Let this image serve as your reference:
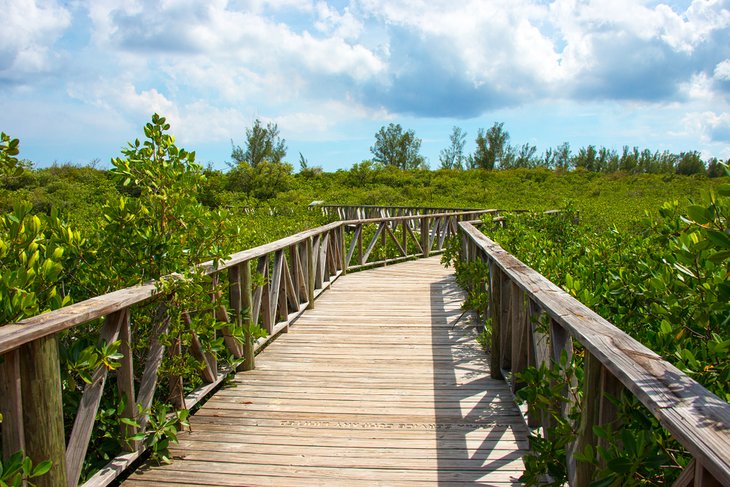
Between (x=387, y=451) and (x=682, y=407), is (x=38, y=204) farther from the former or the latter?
(x=682, y=407)

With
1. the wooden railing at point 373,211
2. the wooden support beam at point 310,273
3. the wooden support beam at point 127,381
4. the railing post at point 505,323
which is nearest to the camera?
the wooden support beam at point 127,381

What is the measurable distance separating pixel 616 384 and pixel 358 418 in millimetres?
1938

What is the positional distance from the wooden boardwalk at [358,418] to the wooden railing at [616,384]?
0.43 metres

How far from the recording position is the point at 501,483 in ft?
8.34

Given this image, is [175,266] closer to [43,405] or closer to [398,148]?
[43,405]

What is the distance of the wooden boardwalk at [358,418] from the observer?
8.68 ft

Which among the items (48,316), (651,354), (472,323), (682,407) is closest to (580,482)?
(651,354)

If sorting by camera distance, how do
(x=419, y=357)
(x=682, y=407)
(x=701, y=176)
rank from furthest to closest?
(x=701, y=176)
(x=419, y=357)
(x=682, y=407)

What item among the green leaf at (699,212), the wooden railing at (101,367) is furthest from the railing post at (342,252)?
the green leaf at (699,212)

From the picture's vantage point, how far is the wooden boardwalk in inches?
104

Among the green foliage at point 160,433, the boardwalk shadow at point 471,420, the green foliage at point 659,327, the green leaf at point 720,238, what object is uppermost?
the green leaf at point 720,238

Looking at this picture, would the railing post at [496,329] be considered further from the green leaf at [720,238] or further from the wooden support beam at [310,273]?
the green leaf at [720,238]

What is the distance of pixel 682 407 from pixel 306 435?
223 cm

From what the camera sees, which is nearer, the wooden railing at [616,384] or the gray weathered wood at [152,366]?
the wooden railing at [616,384]
